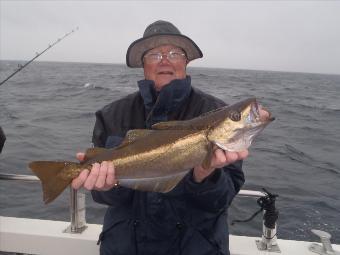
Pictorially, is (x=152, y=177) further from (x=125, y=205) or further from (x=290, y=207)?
(x=290, y=207)

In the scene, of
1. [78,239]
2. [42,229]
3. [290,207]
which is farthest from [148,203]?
[290,207]

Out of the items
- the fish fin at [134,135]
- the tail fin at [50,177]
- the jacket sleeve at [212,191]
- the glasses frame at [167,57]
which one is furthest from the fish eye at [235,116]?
the tail fin at [50,177]

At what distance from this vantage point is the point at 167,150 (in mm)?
3066

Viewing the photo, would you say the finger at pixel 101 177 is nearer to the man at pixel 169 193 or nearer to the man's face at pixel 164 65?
→ the man at pixel 169 193

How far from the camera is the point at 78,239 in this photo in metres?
4.31

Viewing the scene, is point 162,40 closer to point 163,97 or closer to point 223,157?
point 163,97

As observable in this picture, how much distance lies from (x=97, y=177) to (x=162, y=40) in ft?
5.09

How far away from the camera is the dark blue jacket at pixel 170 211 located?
3199 millimetres

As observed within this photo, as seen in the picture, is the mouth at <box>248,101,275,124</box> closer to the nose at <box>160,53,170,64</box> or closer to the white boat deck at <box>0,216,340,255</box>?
the nose at <box>160,53,170,64</box>

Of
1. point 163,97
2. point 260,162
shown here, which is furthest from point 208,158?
point 260,162

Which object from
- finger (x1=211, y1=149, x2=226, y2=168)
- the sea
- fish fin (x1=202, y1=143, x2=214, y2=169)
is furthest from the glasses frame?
the sea

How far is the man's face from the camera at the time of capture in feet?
12.2

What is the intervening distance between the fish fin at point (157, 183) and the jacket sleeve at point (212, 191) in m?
0.14

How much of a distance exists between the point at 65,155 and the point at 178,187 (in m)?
10.0
